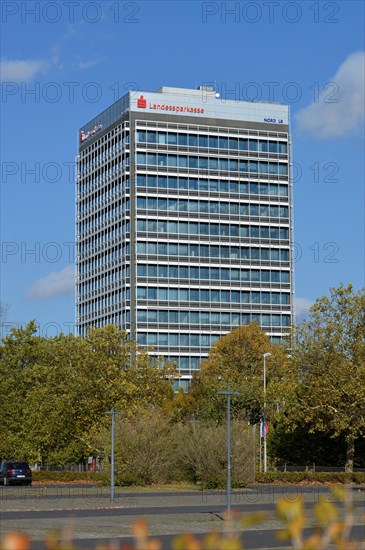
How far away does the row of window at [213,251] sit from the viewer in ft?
462

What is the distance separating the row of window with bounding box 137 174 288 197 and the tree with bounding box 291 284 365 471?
239 ft

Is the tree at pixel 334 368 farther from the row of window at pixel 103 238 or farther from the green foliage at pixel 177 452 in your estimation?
the row of window at pixel 103 238

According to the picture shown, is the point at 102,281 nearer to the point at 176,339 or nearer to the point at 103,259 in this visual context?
the point at 103,259

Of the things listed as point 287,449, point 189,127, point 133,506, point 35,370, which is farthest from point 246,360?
point 133,506

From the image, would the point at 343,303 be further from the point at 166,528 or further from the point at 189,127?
the point at 189,127

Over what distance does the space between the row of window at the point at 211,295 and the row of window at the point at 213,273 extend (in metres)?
1.77

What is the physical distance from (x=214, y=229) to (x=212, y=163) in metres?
9.67

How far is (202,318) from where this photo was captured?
468 feet

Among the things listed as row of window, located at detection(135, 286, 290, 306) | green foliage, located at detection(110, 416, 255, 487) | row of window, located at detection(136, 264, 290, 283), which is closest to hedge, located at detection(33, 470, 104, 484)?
green foliage, located at detection(110, 416, 255, 487)

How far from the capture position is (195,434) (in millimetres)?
58531

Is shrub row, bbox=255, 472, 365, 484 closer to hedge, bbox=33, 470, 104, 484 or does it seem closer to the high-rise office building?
hedge, bbox=33, 470, 104, 484

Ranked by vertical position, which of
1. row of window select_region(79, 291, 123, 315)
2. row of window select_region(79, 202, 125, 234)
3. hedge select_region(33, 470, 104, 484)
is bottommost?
hedge select_region(33, 470, 104, 484)

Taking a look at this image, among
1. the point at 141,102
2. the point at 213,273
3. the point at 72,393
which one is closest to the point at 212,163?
the point at 141,102

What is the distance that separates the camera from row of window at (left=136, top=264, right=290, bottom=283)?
5527 inches
